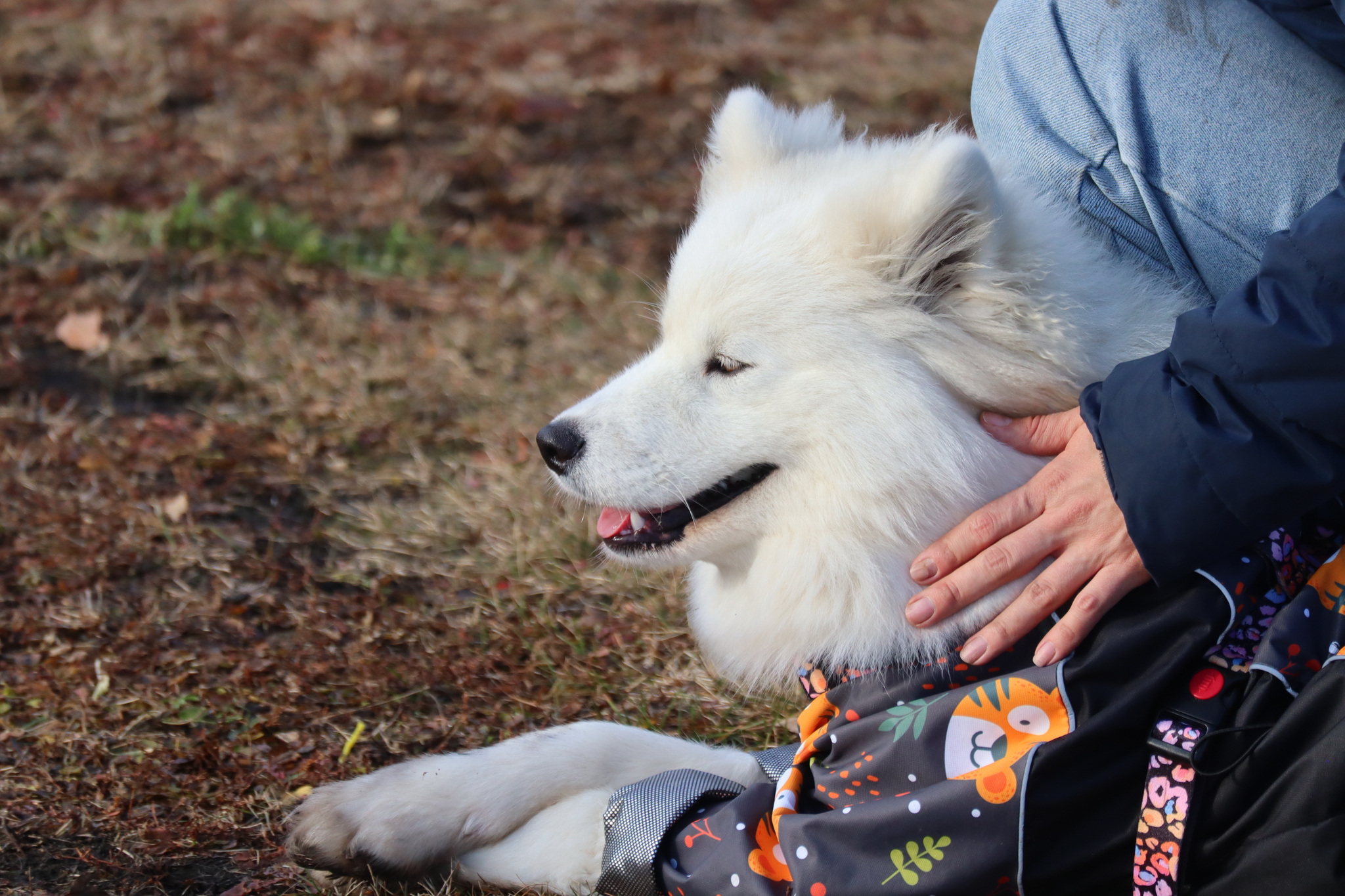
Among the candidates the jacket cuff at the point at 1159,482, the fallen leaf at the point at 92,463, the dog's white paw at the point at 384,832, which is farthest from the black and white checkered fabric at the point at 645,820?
→ the fallen leaf at the point at 92,463

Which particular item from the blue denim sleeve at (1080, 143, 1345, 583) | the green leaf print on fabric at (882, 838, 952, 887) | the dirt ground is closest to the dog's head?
the blue denim sleeve at (1080, 143, 1345, 583)

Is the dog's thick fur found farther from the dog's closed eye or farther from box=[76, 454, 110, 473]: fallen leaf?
box=[76, 454, 110, 473]: fallen leaf

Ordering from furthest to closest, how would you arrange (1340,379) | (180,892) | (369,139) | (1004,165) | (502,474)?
1. (369,139)
2. (502,474)
3. (1004,165)
4. (180,892)
5. (1340,379)

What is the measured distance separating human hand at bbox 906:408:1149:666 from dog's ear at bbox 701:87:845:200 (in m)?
0.72

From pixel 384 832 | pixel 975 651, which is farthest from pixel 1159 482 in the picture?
pixel 384 832

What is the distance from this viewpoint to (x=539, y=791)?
2.00 m

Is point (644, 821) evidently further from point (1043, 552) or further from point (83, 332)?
point (83, 332)

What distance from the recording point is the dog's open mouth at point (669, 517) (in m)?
1.93

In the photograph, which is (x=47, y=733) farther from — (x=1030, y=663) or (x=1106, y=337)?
(x=1106, y=337)

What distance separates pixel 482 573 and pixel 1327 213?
207 centimetres

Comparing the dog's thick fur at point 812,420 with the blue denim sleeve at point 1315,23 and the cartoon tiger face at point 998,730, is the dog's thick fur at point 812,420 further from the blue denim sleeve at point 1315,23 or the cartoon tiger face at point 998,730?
the blue denim sleeve at point 1315,23

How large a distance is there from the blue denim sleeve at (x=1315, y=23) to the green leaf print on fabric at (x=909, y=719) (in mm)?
1284

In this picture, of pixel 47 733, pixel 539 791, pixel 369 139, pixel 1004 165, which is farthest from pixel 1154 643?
pixel 369 139

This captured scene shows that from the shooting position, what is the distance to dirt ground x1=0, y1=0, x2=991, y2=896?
2.33m
